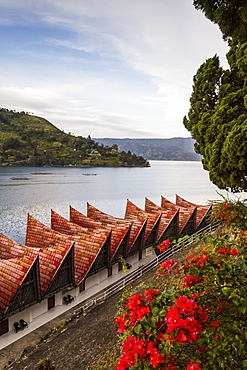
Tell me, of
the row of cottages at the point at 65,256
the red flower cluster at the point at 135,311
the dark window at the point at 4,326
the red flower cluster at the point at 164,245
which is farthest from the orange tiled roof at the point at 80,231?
the red flower cluster at the point at 135,311

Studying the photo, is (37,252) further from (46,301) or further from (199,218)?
(199,218)

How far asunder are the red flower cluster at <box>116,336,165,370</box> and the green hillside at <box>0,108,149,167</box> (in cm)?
14072

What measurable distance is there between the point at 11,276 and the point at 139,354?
10839mm

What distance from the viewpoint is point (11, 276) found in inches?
521

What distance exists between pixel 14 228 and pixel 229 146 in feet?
115

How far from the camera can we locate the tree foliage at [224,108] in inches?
353

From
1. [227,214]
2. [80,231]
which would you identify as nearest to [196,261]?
[227,214]

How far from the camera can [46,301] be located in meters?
15.4

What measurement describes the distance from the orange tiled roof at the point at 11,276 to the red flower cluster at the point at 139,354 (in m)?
10.1

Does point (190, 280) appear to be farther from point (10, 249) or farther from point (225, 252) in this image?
point (10, 249)

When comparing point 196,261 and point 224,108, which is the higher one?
point 224,108

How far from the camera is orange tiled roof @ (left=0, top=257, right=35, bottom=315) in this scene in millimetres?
12664

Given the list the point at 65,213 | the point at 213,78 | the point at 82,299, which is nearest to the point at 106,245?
the point at 82,299

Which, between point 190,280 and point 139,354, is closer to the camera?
point 139,354
